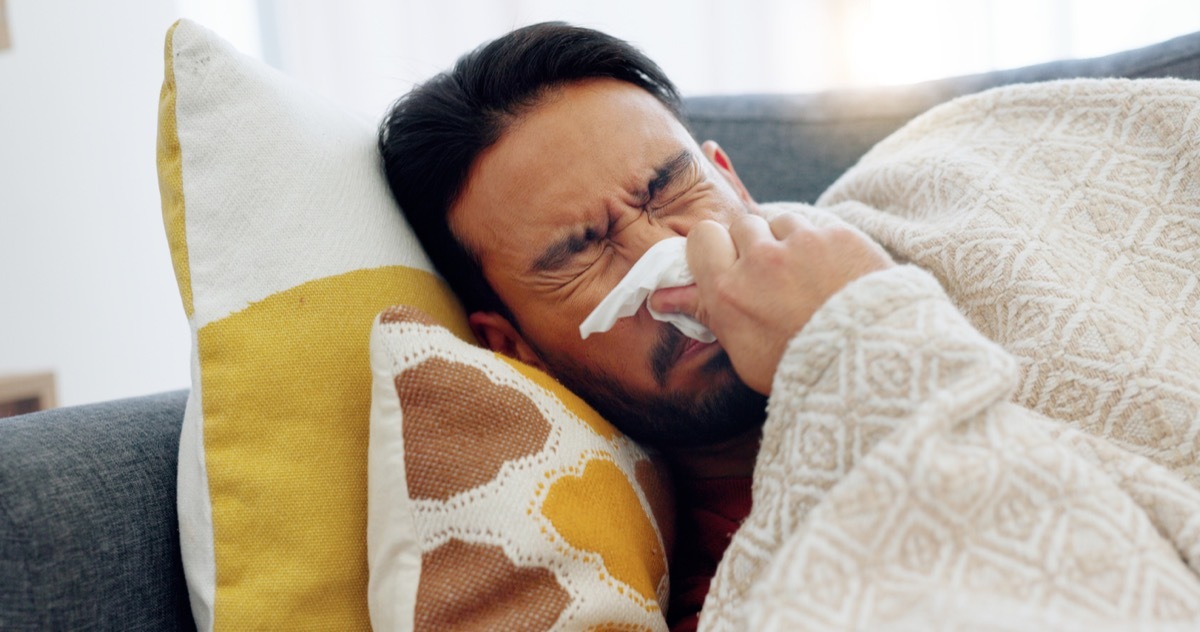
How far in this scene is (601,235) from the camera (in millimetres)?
1022

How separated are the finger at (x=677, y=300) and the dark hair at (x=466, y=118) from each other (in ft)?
0.94

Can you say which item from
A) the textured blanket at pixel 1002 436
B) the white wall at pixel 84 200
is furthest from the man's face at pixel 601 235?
the white wall at pixel 84 200

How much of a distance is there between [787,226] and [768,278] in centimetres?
7

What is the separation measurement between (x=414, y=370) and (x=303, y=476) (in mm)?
167

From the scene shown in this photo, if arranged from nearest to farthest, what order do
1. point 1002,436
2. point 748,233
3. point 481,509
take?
point 1002,436
point 481,509
point 748,233

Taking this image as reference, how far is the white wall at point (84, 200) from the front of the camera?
2369mm

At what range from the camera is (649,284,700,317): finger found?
88cm

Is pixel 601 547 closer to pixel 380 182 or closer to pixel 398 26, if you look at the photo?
pixel 380 182

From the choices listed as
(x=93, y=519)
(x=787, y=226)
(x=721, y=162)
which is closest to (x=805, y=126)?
(x=721, y=162)

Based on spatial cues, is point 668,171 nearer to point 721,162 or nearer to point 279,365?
point 721,162

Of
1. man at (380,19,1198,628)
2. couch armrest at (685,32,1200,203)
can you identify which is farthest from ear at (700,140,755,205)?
couch armrest at (685,32,1200,203)

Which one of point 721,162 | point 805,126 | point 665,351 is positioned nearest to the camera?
point 665,351

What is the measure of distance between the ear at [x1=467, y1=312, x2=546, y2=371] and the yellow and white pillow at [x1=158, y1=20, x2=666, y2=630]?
14cm

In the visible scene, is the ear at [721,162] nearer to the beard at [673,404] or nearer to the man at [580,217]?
the man at [580,217]
